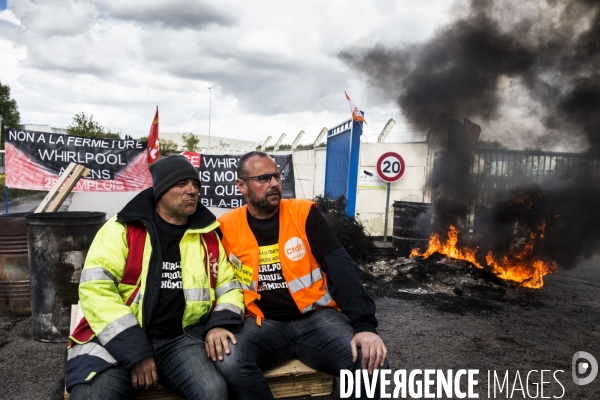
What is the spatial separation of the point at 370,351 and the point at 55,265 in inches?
141

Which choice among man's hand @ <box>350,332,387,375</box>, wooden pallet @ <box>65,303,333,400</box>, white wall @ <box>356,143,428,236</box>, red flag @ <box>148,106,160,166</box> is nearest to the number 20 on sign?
white wall @ <box>356,143,428,236</box>

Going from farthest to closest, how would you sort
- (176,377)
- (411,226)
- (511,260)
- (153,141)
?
(411,226)
(153,141)
(511,260)
(176,377)

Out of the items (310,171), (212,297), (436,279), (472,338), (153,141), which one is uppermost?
(153,141)

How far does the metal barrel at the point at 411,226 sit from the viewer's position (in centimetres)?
873

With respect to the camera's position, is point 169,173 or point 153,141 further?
point 153,141

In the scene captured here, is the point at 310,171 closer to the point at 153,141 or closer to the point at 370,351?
the point at 153,141

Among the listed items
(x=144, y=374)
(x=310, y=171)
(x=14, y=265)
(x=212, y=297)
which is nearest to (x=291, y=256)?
(x=212, y=297)

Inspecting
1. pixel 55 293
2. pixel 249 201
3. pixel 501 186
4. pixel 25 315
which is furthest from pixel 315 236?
pixel 501 186

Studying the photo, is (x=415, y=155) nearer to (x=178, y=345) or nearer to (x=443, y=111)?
(x=443, y=111)

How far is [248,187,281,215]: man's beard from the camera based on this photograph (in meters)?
3.26

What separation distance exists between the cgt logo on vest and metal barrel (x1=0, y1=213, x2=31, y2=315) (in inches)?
149

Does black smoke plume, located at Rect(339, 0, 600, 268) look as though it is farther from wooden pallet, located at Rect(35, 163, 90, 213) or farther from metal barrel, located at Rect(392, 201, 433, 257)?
wooden pallet, located at Rect(35, 163, 90, 213)

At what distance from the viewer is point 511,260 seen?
8.43m

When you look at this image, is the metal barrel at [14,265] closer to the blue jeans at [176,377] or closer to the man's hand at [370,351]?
the blue jeans at [176,377]
